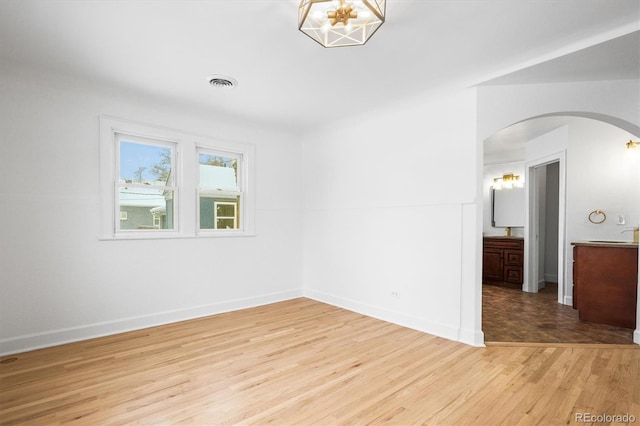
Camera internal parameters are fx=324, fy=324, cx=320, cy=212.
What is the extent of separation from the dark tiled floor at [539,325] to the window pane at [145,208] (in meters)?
3.99

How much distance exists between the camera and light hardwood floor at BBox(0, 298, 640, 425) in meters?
2.09

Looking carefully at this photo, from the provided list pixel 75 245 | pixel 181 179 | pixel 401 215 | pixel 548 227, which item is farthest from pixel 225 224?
pixel 548 227

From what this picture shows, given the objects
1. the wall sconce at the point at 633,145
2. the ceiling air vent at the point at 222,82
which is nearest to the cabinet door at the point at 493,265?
the wall sconce at the point at 633,145

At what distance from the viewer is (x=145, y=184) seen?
12.9 ft

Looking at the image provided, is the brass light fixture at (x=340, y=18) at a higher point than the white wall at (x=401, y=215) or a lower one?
higher

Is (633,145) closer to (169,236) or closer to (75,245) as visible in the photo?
(169,236)

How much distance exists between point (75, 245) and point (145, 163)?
3.89 ft

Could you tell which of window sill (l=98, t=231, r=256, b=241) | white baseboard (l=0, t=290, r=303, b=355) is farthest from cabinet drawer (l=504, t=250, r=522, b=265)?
window sill (l=98, t=231, r=256, b=241)

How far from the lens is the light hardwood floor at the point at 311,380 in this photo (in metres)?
2.09

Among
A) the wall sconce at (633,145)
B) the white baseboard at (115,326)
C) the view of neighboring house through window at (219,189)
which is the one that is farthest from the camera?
the view of neighboring house through window at (219,189)

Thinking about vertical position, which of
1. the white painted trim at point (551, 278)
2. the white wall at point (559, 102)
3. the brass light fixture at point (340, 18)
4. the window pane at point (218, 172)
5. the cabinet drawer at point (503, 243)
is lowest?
the white painted trim at point (551, 278)

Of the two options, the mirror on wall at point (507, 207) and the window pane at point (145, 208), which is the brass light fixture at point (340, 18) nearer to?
the window pane at point (145, 208)

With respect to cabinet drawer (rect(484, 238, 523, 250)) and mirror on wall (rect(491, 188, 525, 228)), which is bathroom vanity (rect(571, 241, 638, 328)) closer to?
cabinet drawer (rect(484, 238, 523, 250))

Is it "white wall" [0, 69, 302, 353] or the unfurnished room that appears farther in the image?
"white wall" [0, 69, 302, 353]
